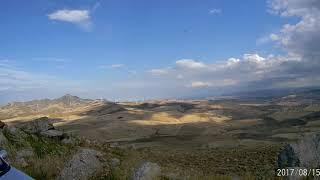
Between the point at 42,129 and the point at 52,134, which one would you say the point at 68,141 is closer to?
the point at 52,134

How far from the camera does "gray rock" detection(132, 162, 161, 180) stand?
1022 centimetres

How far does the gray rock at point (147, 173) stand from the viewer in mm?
10220

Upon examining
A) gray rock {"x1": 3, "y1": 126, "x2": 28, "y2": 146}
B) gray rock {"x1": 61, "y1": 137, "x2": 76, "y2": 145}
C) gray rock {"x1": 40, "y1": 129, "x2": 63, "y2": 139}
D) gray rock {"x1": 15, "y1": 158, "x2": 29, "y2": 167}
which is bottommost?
gray rock {"x1": 61, "y1": 137, "x2": 76, "y2": 145}

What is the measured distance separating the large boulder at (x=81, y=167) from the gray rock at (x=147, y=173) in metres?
1.69

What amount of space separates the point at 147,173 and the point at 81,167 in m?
2.22

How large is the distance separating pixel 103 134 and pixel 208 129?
912 inches

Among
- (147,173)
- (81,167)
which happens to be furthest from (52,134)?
(147,173)

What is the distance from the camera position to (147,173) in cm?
1034

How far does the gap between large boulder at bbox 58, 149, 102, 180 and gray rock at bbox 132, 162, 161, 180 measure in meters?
1.69

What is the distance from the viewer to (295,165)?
1116cm

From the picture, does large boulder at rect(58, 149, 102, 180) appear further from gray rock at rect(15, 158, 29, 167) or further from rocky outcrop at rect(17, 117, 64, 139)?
rocky outcrop at rect(17, 117, 64, 139)

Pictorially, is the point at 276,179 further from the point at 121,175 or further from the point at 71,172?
the point at 71,172

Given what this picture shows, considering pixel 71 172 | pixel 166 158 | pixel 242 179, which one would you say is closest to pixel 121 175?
pixel 71 172
